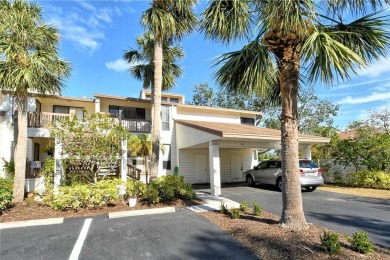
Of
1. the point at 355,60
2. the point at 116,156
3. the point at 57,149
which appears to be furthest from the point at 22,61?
the point at 355,60

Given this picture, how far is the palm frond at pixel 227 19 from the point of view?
687cm

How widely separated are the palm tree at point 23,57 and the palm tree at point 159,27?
4.07 meters

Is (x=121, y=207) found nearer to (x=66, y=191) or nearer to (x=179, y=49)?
(x=66, y=191)

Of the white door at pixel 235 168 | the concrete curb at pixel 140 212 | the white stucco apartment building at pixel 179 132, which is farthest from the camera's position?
the white door at pixel 235 168

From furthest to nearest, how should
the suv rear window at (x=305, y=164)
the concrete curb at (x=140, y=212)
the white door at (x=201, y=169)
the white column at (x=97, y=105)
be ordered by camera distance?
the white door at (x=201, y=169), the white column at (x=97, y=105), the suv rear window at (x=305, y=164), the concrete curb at (x=140, y=212)

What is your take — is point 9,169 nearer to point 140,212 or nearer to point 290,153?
point 140,212

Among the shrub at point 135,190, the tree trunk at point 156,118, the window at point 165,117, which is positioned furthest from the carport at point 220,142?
the shrub at point 135,190

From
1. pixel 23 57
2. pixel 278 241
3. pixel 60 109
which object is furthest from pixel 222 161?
pixel 278 241

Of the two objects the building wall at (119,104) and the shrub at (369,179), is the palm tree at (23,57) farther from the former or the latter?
the shrub at (369,179)

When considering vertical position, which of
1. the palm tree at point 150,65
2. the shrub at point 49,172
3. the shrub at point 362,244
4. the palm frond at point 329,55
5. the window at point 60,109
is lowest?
the shrub at point 362,244

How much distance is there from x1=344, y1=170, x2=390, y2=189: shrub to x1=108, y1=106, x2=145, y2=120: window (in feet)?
46.5

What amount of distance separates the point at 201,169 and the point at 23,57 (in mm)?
12315

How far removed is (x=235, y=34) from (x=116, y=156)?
7099 mm

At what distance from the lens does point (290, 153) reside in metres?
6.08
